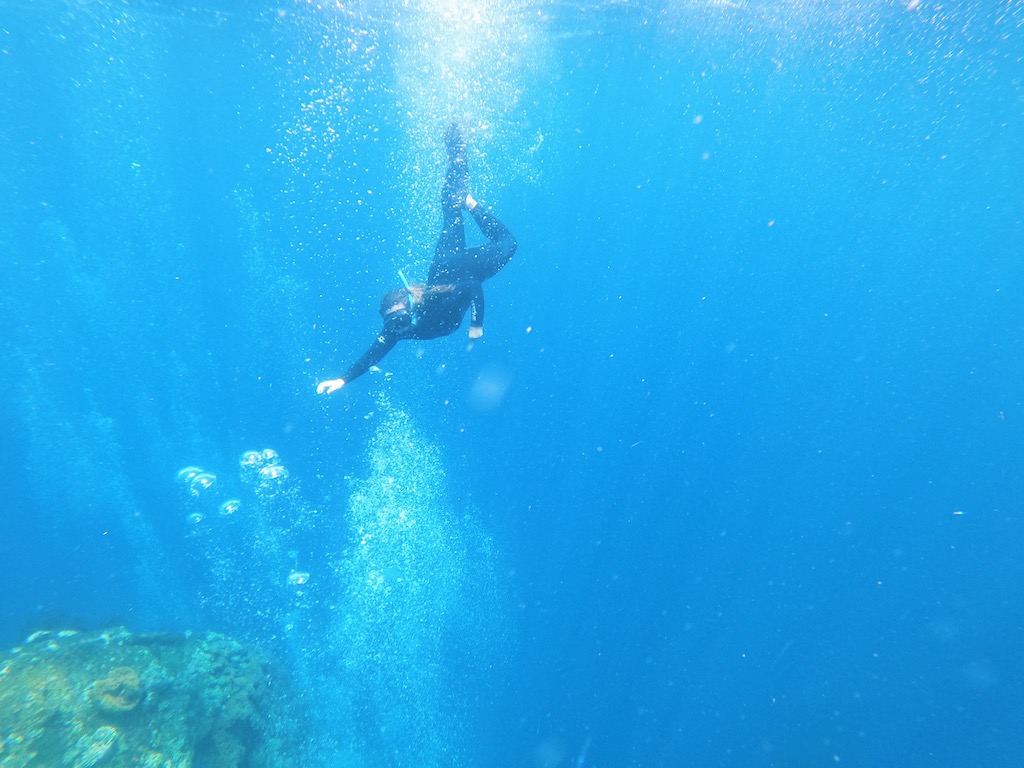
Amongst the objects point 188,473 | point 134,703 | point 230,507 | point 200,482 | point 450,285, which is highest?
point 188,473

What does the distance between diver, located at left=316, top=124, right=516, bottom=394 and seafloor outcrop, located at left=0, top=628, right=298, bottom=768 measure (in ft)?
19.8

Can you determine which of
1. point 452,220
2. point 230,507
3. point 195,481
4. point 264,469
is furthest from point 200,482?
point 452,220

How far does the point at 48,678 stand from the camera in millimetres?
7258

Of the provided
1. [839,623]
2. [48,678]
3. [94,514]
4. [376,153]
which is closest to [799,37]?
[376,153]

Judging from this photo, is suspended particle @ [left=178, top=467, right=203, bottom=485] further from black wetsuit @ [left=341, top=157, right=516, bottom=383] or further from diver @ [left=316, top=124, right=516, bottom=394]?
black wetsuit @ [left=341, top=157, right=516, bottom=383]

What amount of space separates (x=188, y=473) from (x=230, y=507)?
3.54 metres

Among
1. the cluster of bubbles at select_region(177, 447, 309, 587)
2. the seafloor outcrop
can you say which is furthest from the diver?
the cluster of bubbles at select_region(177, 447, 309, 587)

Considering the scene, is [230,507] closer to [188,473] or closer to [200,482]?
[200,482]

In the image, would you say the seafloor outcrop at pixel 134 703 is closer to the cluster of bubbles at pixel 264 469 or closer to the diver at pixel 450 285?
the diver at pixel 450 285

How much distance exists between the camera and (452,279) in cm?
677

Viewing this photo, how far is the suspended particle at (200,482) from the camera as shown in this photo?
742 inches

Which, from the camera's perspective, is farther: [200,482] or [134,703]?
[200,482]

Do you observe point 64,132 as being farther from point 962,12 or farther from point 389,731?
point 962,12

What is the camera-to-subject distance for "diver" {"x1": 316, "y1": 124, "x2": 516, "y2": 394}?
5.75m
